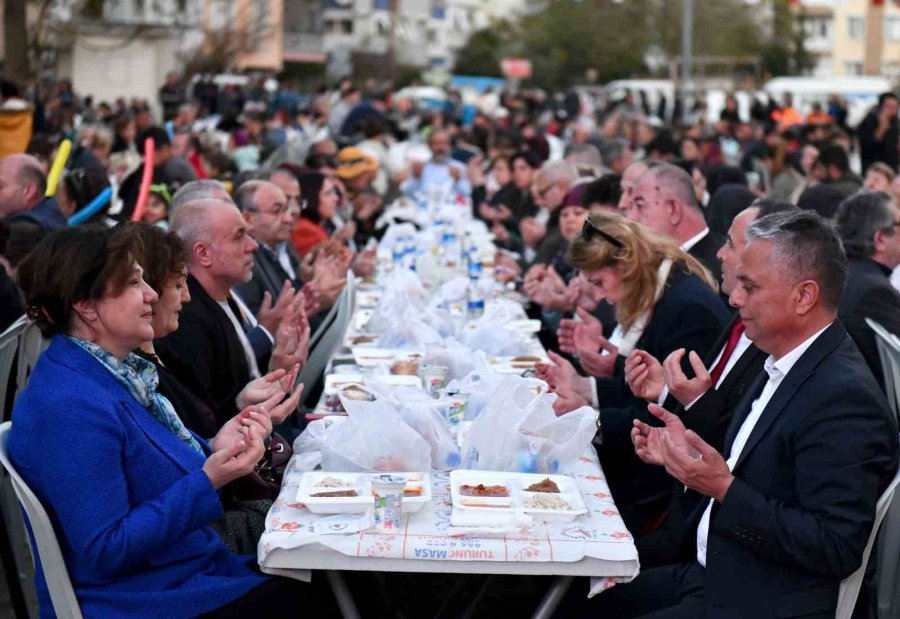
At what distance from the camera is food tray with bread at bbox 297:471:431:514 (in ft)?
10.3

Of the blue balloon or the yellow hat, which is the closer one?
the blue balloon

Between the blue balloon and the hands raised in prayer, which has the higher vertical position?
the blue balloon

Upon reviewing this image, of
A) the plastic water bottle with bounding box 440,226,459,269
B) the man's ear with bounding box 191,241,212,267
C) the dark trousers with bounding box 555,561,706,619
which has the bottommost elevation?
the dark trousers with bounding box 555,561,706,619

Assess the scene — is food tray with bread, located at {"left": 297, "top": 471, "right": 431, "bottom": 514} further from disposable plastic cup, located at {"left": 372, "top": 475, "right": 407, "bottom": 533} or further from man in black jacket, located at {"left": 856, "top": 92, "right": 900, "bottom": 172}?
man in black jacket, located at {"left": 856, "top": 92, "right": 900, "bottom": 172}

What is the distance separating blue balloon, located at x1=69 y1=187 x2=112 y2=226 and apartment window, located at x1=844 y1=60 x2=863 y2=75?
7654 cm

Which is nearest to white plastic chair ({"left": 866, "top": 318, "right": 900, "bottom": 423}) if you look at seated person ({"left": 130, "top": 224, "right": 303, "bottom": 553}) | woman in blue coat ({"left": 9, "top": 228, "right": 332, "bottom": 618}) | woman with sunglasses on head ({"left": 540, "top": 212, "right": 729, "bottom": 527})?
woman with sunglasses on head ({"left": 540, "top": 212, "right": 729, "bottom": 527})

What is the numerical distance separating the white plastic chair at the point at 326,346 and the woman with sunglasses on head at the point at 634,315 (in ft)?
3.98

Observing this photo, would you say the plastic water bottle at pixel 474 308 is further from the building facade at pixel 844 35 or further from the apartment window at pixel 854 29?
the apartment window at pixel 854 29

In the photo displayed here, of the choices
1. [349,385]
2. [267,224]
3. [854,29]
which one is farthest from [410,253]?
[854,29]

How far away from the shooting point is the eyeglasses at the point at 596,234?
457 centimetres

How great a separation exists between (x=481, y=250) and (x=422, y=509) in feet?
20.8

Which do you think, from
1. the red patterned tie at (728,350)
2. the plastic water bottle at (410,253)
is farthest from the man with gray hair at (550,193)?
the red patterned tie at (728,350)

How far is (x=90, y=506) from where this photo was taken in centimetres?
283

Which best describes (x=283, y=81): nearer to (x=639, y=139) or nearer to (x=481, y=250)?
(x=639, y=139)
